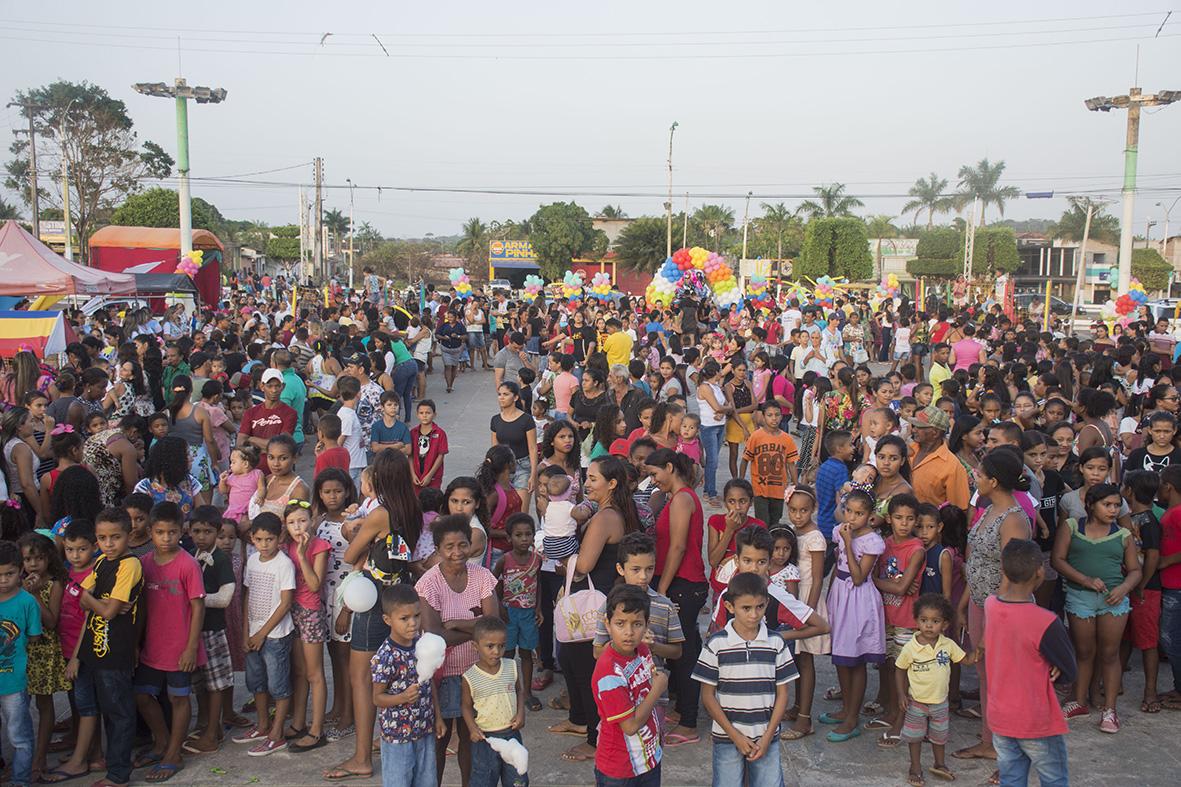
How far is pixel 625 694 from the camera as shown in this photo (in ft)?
12.4

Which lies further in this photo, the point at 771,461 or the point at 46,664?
the point at 771,461

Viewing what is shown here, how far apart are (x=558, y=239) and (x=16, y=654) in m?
59.6

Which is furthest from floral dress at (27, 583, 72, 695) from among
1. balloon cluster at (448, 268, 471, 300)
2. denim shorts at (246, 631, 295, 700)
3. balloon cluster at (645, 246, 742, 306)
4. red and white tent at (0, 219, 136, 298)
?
balloon cluster at (448, 268, 471, 300)

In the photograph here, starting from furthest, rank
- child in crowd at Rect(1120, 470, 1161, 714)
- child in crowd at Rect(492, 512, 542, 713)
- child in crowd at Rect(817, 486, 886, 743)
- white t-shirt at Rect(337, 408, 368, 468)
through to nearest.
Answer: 1. white t-shirt at Rect(337, 408, 368, 468)
2. child in crowd at Rect(1120, 470, 1161, 714)
3. child in crowd at Rect(492, 512, 542, 713)
4. child in crowd at Rect(817, 486, 886, 743)

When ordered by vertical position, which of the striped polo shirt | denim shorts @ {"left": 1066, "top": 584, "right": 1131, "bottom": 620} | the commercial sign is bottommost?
denim shorts @ {"left": 1066, "top": 584, "right": 1131, "bottom": 620}

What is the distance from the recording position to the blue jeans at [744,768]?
4.00m

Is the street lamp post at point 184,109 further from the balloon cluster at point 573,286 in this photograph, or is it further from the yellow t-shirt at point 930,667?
the yellow t-shirt at point 930,667

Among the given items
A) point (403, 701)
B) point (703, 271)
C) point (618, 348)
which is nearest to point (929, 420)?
point (403, 701)

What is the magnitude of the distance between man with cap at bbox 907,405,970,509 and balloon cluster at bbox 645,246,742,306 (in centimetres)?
1672

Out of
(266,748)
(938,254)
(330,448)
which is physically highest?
(938,254)

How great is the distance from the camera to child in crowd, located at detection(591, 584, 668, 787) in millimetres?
3799

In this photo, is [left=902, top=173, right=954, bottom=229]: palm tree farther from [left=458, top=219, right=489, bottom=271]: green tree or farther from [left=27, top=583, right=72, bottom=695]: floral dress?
[left=27, top=583, right=72, bottom=695]: floral dress

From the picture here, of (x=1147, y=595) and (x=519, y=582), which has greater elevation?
(x=519, y=582)

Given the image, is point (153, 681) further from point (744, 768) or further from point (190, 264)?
point (190, 264)
